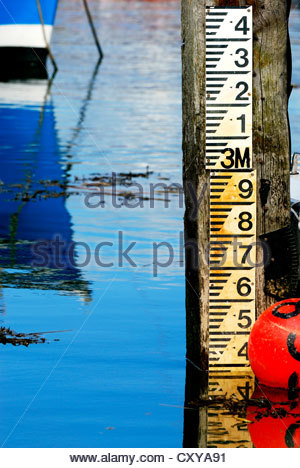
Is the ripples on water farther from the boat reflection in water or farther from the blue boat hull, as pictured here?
the blue boat hull

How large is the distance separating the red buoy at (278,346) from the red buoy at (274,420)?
0.33 ft

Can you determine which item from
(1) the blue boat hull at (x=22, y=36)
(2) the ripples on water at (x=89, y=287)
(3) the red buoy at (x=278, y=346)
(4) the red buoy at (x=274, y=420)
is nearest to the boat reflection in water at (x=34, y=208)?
(2) the ripples on water at (x=89, y=287)

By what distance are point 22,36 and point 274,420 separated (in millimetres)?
28262

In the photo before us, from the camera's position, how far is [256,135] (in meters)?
6.91

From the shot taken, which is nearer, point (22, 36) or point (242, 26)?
point (242, 26)

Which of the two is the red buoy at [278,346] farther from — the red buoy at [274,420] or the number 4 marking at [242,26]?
the number 4 marking at [242,26]

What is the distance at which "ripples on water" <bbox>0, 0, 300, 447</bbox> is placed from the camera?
20.0 ft

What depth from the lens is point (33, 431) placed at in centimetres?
580

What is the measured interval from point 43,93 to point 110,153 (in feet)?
31.5

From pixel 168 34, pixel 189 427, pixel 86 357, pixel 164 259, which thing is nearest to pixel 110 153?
pixel 164 259

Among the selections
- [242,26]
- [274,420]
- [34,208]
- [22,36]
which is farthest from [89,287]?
[22,36]

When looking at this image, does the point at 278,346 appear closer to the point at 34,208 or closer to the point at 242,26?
the point at 242,26

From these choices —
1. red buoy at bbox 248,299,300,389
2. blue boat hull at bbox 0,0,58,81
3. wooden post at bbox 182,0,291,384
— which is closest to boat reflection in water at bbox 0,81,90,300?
wooden post at bbox 182,0,291,384

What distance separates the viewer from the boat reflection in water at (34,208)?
940 centimetres
